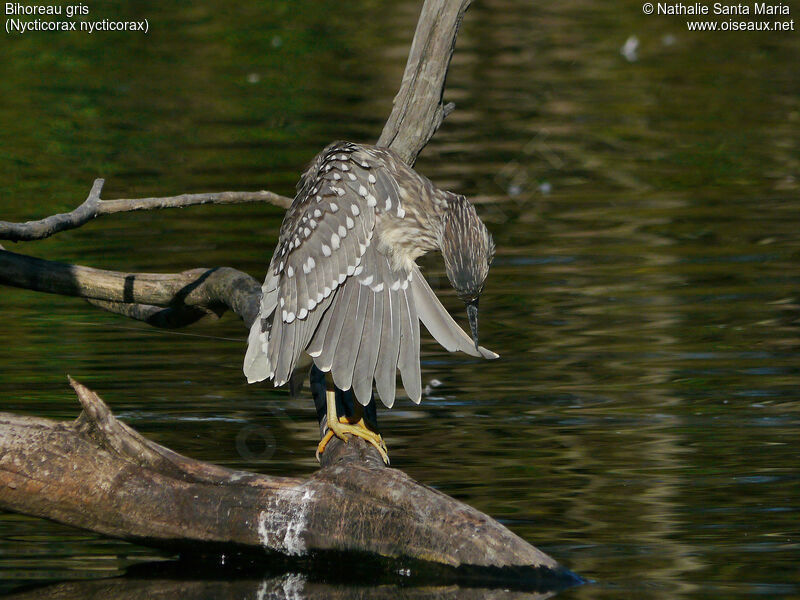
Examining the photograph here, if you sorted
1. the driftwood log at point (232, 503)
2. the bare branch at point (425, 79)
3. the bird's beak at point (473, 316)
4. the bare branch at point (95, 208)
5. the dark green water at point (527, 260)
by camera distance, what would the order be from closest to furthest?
1. the driftwood log at point (232, 503)
2. the bird's beak at point (473, 316)
3. the dark green water at point (527, 260)
4. the bare branch at point (95, 208)
5. the bare branch at point (425, 79)

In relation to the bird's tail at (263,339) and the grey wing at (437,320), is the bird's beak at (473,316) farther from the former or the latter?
the bird's tail at (263,339)

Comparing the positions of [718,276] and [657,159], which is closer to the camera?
[718,276]

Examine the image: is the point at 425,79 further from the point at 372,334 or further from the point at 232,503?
the point at 232,503

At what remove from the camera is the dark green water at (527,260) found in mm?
5418

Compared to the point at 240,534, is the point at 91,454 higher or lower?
higher

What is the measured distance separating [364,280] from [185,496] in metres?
1.16

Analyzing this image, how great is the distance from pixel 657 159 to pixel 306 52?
713cm

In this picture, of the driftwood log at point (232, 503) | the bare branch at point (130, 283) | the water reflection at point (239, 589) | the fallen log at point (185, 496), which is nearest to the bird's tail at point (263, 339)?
the driftwood log at point (232, 503)

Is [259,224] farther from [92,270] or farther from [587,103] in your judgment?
[587,103]

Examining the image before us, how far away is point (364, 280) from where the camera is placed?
17.5 ft

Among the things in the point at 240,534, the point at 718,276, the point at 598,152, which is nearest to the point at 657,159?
the point at 598,152

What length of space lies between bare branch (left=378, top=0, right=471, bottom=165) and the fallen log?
193 cm

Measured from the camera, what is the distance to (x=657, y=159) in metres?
12.9

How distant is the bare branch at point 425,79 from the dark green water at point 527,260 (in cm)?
141
